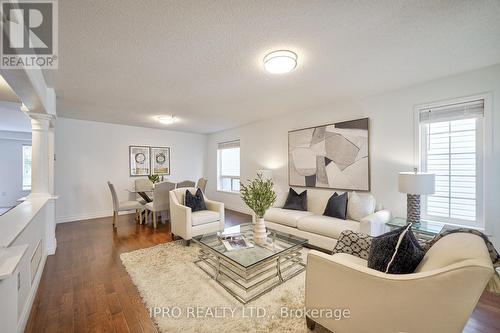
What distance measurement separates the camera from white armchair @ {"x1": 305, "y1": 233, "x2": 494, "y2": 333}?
97 centimetres

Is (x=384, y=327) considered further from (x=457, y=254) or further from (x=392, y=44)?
(x=392, y=44)

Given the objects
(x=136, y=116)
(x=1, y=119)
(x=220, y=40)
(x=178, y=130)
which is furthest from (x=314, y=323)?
(x=1, y=119)

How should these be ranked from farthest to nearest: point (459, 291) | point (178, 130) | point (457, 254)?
point (178, 130) < point (457, 254) < point (459, 291)

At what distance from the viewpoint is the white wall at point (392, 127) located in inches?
93.6

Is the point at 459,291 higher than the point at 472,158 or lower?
lower

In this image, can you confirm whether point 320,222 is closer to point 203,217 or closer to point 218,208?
point 218,208

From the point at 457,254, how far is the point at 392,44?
6.02ft

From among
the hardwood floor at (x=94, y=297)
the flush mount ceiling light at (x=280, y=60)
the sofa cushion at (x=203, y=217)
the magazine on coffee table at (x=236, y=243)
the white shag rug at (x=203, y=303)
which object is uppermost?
the flush mount ceiling light at (x=280, y=60)

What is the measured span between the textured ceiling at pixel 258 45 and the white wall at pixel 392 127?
0.20 m

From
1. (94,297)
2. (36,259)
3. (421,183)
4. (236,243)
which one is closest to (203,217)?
(236,243)

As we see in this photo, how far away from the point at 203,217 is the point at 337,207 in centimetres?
213

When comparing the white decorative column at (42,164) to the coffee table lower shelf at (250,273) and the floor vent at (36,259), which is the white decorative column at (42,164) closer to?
the floor vent at (36,259)

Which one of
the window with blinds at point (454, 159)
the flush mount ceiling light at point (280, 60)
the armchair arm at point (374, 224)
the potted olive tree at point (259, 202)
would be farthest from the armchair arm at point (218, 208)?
the window with blinds at point (454, 159)

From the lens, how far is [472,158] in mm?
2529
